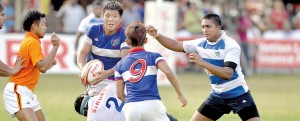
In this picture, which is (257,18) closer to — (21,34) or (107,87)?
(21,34)

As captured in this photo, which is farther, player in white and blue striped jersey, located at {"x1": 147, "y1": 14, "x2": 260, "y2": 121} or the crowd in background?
the crowd in background

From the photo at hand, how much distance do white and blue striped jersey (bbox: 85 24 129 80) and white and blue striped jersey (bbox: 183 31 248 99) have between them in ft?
3.59

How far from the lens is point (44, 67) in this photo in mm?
12242

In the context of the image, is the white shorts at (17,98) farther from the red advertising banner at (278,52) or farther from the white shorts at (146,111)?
the red advertising banner at (278,52)

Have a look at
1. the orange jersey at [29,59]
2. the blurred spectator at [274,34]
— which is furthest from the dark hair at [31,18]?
the blurred spectator at [274,34]

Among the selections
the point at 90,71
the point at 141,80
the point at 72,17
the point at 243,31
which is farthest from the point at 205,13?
the point at 141,80

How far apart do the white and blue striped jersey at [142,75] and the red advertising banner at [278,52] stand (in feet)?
66.3

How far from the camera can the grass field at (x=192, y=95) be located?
17891 millimetres

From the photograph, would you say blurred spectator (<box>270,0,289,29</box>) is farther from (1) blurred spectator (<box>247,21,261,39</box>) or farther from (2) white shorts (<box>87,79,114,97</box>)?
(2) white shorts (<box>87,79,114,97</box>)

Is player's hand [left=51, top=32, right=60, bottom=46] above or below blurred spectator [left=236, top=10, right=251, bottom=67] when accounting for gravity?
above

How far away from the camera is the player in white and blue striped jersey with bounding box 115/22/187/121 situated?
433 inches

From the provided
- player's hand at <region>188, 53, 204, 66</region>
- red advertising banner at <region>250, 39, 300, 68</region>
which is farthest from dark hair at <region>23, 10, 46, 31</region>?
red advertising banner at <region>250, 39, 300, 68</region>

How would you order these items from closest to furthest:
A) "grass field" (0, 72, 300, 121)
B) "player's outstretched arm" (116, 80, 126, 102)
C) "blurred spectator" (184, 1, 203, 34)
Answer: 1. "player's outstretched arm" (116, 80, 126, 102)
2. "grass field" (0, 72, 300, 121)
3. "blurred spectator" (184, 1, 203, 34)

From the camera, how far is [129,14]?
30.5m
